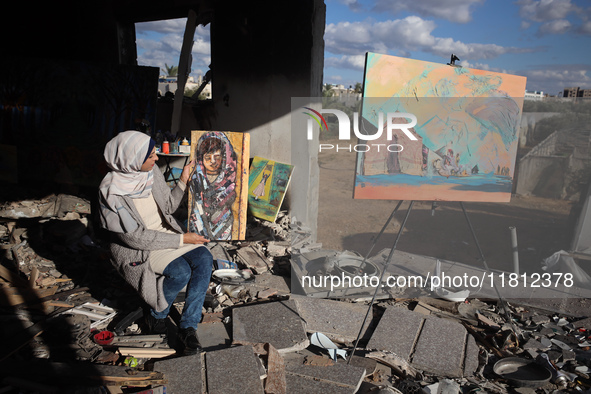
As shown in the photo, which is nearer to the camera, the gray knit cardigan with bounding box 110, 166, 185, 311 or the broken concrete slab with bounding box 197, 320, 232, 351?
the gray knit cardigan with bounding box 110, 166, 185, 311

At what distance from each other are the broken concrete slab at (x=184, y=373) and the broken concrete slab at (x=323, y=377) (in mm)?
563

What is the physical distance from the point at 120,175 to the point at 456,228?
6520 millimetres

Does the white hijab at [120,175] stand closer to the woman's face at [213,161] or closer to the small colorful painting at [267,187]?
the woman's face at [213,161]

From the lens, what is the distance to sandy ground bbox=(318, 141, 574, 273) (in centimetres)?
633

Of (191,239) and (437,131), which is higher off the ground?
(437,131)

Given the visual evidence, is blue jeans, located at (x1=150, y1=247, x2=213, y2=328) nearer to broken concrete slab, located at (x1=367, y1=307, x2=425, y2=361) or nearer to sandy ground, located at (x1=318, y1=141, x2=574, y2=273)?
broken concrete slab, located at (x1=367, y1=307, x2=425, y2=361)

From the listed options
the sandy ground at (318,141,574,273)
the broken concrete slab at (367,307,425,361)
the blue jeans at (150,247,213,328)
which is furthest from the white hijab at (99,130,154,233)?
the sandy ground at (318,141,574,273)

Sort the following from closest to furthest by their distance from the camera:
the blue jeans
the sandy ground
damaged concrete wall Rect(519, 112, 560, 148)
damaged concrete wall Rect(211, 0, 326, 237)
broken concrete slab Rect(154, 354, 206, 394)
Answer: broken concrete slab Rect(154, 354, 206, 394)
the blue jeans
damaged concrete wall Rect(211, 0, 326, 237)
the sandy ground
damaged concrete wall Rect(519, 112, 560, 148)

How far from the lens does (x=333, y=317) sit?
338cm

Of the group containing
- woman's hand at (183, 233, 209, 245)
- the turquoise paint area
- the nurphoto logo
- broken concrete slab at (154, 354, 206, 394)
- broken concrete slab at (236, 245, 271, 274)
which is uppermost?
the nurphoto logo

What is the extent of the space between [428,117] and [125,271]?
9.27ft

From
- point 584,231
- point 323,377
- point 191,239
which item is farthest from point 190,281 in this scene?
point 584,231

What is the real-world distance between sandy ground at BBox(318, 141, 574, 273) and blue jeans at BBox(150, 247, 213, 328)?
3.64 meters

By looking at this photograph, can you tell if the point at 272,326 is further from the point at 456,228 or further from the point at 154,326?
the point at 456,228
